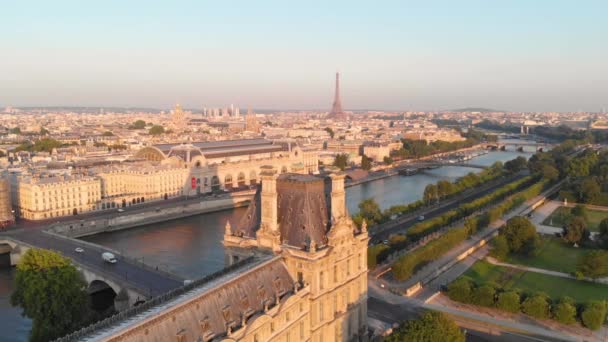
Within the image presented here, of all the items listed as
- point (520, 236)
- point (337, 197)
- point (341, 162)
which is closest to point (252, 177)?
point (341, 162)

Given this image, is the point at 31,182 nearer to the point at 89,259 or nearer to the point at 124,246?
the point at 124,246

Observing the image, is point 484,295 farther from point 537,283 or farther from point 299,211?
point 299,211

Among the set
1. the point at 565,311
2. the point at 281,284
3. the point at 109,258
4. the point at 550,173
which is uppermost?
the point at 281,284

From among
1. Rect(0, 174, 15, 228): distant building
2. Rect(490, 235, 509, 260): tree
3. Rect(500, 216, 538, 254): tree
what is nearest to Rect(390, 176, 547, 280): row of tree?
Rect(490, 235, 509, 260): tree

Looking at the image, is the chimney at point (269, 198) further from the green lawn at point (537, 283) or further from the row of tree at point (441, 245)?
the green lawn at point (537, 283)

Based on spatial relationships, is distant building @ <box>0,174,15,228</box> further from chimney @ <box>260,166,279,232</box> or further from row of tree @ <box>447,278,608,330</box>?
row of tree @ <box>447,278,608,330</box>

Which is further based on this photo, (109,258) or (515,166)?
(515,166)

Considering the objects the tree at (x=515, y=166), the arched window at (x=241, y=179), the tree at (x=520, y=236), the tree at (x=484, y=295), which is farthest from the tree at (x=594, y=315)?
the tree at (x=515, y=166)
